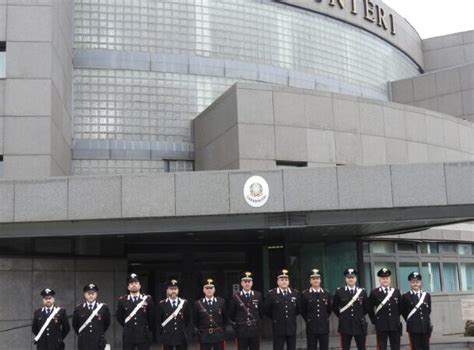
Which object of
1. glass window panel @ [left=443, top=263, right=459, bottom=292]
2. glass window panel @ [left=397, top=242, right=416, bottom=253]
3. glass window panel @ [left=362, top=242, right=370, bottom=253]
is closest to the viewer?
glass window panel @ [left=362, top=242, right=370, bottom=253]

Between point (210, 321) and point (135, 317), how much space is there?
4.48ft

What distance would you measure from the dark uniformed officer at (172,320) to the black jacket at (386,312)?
345 cm

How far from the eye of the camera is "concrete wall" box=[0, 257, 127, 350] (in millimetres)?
14922

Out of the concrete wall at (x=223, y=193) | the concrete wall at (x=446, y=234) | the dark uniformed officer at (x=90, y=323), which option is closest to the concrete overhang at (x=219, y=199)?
the concrete wall at (x=223, y=193)

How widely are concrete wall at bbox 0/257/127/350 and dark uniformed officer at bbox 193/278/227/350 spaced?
517cm

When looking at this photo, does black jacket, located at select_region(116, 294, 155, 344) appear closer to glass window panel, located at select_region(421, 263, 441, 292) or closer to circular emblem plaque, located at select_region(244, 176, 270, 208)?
circular emblem plaque, located at select_region(244, 176, 270, 208)

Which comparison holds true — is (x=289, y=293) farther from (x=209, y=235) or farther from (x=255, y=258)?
(x=255, y=258)

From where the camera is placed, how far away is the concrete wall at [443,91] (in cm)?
2705

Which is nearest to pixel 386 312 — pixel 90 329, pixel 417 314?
pixel 417 314

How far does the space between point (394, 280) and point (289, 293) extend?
8354 millimetres

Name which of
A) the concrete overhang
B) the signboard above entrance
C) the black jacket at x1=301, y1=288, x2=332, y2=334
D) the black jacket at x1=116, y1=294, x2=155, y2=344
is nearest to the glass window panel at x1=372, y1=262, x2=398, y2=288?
the concrete overhang

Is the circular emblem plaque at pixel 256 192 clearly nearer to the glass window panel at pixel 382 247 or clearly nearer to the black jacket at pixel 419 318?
the black jacket at pixel 419 318

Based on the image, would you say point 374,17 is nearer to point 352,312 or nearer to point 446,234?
point 446,234

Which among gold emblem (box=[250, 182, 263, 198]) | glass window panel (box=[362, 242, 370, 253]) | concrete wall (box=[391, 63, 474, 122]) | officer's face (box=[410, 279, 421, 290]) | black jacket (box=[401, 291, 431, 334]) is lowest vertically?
black jacket (box=[401, 291, 431, 334])
